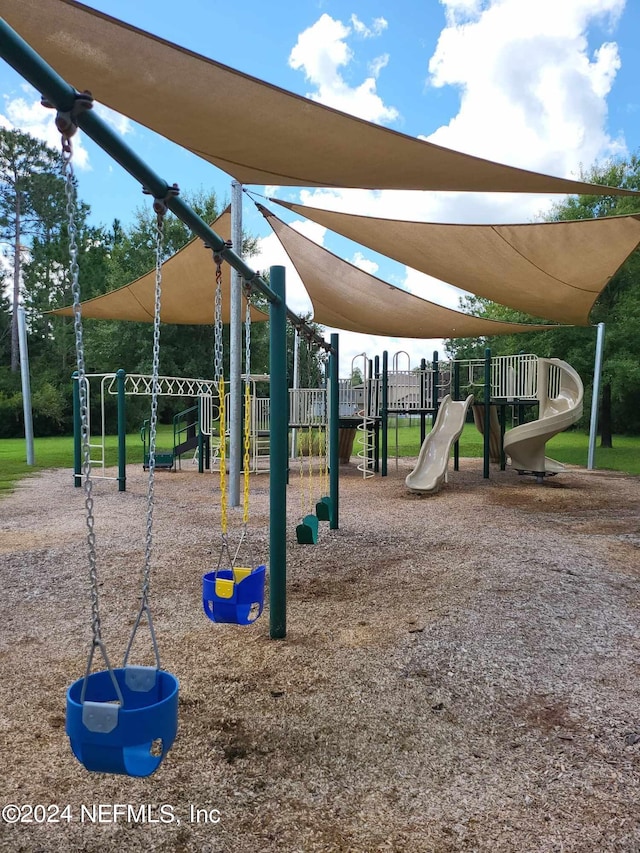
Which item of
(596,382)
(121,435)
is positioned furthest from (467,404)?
(121,435)

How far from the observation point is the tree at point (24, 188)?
89.4ft

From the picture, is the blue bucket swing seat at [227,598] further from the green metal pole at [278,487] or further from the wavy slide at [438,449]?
the wavy slide at [438,449]

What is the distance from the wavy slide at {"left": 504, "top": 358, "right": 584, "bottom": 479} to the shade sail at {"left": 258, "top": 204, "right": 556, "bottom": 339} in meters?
0.98

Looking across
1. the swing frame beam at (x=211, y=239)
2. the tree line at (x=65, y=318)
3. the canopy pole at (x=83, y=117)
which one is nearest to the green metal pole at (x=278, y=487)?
the swing frame beam at (x=211, y=239)

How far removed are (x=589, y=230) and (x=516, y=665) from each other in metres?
4.11

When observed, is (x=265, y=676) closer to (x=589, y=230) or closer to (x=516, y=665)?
(x=516, y=665)

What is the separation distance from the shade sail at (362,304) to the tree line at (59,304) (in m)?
13.4

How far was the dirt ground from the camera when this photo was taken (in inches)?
69.0

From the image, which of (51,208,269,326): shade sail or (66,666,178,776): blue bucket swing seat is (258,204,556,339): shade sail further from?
(66,666,178,776): blue bucket swing seat

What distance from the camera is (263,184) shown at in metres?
5.87

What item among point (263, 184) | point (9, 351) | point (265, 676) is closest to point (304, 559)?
point (265, 676)

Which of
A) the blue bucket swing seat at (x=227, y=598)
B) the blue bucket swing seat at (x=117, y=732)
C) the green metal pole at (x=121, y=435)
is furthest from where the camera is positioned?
the green metal pole at (x=121, y=435)

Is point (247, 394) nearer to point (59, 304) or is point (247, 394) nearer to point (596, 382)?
point (596, 382)

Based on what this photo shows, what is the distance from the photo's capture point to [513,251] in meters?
6.05
